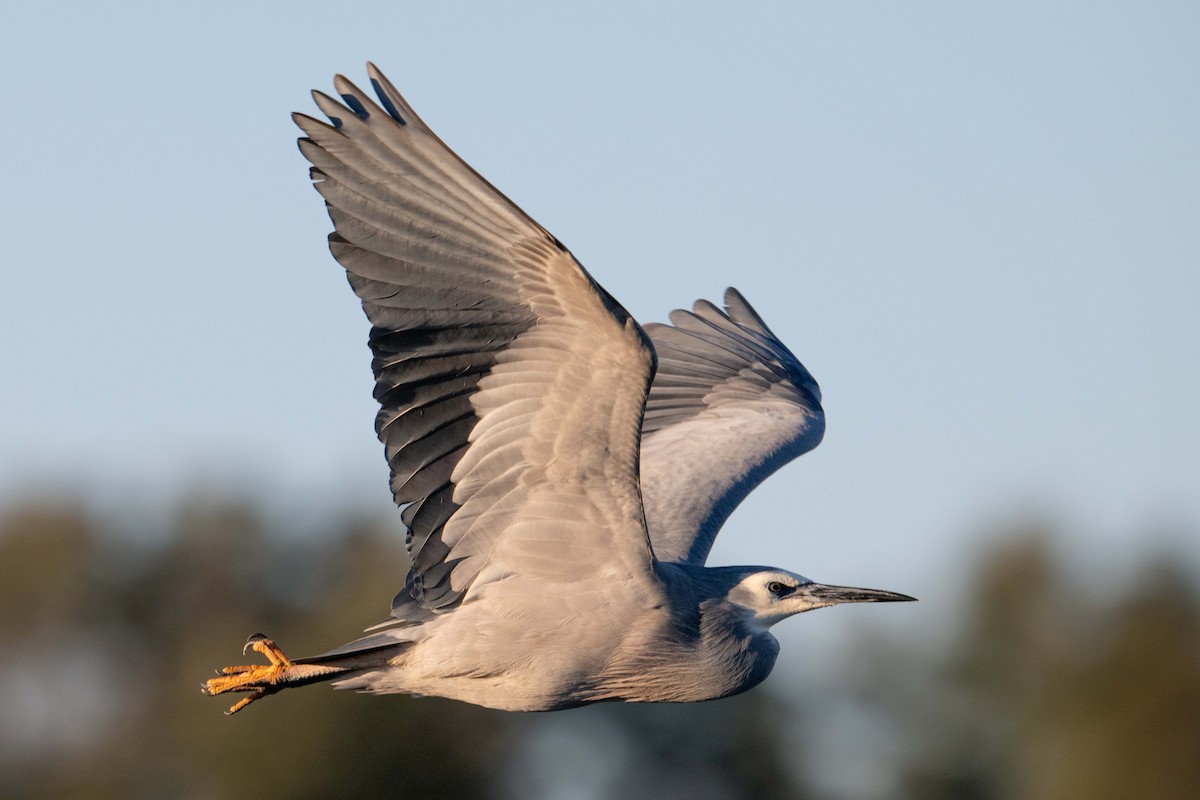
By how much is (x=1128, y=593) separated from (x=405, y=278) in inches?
1569

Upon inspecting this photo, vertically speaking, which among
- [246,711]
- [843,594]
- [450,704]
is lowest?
[450,704]

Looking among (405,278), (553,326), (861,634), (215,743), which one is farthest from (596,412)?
(861,634)

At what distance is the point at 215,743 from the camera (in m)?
26.5

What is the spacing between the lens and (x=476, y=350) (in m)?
8.44

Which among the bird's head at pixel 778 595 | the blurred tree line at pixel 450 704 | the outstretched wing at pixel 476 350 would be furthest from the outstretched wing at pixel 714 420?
the blurred tree line at pixel 450 704

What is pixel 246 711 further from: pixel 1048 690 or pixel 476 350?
pixel 1048 690

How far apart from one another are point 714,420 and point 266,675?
4102 millimetres

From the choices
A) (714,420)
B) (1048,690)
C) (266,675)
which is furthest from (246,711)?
(1048,690)

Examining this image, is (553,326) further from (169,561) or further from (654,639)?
(169,561)

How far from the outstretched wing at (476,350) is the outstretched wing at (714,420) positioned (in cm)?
197

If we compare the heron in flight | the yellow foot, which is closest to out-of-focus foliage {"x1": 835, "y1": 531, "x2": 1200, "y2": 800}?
the heron in flight

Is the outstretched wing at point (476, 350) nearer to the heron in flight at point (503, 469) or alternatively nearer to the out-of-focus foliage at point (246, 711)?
the heron in flight at point (503, 469)

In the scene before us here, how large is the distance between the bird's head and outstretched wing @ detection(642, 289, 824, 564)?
0.83m

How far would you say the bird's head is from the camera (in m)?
9.79
